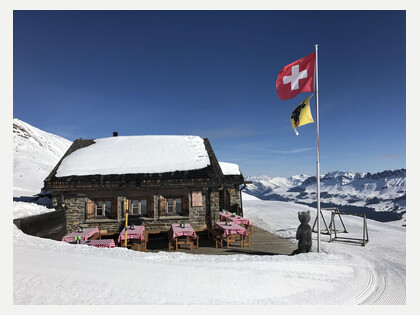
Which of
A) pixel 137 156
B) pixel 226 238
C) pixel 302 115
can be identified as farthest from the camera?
→ pixel 137 156

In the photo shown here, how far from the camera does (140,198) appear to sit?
1245 cm

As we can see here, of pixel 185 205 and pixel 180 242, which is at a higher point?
pixel 185 205

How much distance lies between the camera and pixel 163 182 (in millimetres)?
12258

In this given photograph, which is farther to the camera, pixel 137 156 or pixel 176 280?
pixel 137 156

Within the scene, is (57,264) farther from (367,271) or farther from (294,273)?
(367,271)

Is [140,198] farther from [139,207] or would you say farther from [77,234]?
[77,234]

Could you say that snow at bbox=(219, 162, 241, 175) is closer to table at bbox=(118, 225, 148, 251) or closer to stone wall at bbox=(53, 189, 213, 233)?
stone wall at bbox=(53, 189, 213, 233)

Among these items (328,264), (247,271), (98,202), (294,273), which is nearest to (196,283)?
(247,271)

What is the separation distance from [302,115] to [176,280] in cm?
725

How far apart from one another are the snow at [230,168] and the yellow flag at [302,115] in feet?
31.9

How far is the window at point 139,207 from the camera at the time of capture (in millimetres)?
12430

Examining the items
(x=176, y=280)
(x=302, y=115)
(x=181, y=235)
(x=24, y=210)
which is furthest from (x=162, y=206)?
(x=302, y=115)

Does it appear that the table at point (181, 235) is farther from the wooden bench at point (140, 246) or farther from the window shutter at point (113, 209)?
the window shutter at point (113, 209)

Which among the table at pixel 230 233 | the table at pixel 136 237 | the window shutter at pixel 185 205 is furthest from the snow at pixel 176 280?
the window shutter at pixel 185 205
